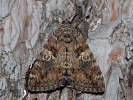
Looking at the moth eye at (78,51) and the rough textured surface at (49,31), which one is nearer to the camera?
the rough textured surface at (49,31)

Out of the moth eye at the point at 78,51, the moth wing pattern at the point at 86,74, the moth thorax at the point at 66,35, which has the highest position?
the moth thorax at the point at 66,35

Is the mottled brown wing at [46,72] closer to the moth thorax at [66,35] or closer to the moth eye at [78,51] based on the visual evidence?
the moth thorax at [66,35]

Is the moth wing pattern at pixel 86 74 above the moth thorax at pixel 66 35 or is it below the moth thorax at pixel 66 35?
below

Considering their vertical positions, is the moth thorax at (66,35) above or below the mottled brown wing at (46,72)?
above

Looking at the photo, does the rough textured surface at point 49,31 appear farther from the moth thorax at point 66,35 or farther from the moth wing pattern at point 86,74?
the moth thorax at point 66,35

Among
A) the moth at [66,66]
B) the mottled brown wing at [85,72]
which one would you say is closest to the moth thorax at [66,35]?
the moth at [66,66]

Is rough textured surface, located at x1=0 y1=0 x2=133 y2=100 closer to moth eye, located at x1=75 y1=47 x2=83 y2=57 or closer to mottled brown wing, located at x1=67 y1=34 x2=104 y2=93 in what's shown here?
mottled brown wing, located at x1=67 y1=34 x2=104 y2=93

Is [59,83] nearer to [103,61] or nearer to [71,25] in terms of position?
[103,61]
